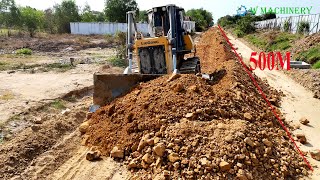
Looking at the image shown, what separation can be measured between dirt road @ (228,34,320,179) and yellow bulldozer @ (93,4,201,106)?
10.5 feet

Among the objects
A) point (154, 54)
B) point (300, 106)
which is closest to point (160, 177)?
point (154, 54)

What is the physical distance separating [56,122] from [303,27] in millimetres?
23931

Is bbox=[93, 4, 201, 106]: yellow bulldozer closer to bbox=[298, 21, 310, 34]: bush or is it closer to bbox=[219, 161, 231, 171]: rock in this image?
bbox=[219, 161, 231, 171]: rock

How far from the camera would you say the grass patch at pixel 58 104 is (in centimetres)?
960

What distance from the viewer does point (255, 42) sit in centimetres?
2841

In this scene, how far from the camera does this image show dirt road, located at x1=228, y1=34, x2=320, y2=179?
6.95m

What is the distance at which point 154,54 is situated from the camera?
884 centimetres

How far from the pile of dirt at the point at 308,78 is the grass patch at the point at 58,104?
844 centimetres

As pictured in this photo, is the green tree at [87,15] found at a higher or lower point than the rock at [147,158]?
higher

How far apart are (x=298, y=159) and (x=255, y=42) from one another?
24.0 meters

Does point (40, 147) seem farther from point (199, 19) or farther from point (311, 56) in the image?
point (199, 19)

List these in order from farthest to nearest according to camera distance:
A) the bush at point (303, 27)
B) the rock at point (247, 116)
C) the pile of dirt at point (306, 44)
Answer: the bush at point (303, 27)
the pile of dirt at point (306, 44)
the rock at point (247, 116)

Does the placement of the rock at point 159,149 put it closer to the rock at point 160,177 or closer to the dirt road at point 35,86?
the rock at point 160,177

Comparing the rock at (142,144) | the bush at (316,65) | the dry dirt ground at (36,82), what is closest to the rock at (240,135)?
the rock at (142,144)
